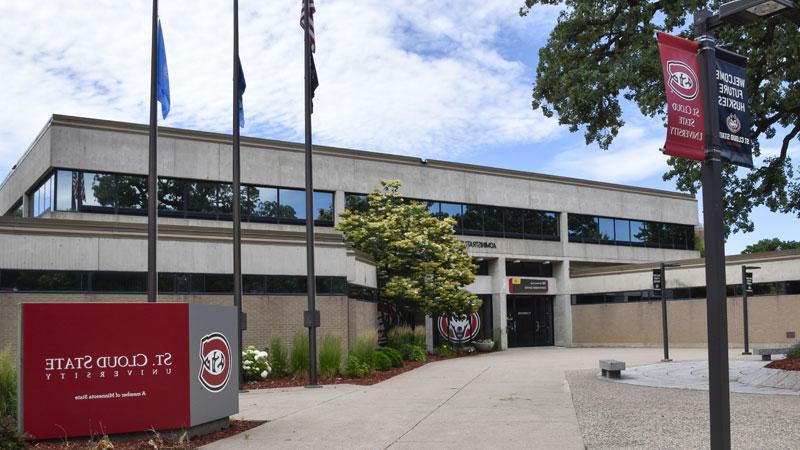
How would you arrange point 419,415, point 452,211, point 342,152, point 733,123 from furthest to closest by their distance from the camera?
point 452,211 < point 342,152 < point 419,415 < point 733,123

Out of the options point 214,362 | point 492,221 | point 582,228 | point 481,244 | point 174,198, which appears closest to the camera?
point 214,362

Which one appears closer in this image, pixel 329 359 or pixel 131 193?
pixel 329 359

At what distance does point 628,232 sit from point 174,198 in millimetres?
29886

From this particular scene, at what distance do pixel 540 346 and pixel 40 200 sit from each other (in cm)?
2992

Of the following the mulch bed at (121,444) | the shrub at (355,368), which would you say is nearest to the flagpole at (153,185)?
the mulch bed at (121,444)

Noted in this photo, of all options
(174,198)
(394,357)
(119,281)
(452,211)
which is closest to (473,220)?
(452,211)

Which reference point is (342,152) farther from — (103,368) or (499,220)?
(103,368)

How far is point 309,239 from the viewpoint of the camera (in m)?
20.7

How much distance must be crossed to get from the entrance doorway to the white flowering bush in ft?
93.4

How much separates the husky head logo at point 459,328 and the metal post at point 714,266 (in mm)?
35807

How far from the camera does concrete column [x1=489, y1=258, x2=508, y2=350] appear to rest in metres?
45.4

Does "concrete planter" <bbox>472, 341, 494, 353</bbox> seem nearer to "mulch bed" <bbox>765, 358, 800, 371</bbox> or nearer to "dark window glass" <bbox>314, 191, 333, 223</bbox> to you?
"dark window glass" <bbox>314, 191, 333, 223</bbox>

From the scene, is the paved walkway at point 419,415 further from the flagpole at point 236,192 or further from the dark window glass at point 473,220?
the dark window glass at point 473,220

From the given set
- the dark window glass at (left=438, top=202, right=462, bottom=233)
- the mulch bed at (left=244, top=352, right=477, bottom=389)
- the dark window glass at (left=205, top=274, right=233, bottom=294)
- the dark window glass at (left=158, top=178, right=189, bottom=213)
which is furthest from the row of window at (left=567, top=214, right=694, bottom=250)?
the mulch bed at (left=244, top=352, right=477, bottom=389)
